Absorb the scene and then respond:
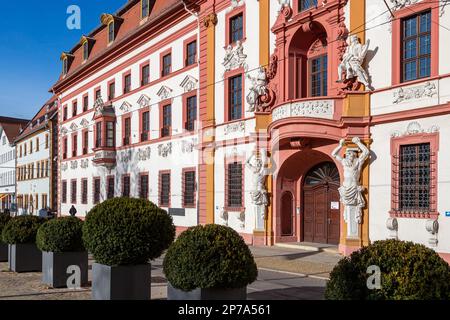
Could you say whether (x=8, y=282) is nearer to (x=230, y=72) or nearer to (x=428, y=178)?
(x=428, y=178)

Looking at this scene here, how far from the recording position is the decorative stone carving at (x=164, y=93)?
27516 mm

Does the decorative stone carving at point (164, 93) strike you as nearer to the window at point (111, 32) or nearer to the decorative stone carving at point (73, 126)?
the window at point (111, 32)

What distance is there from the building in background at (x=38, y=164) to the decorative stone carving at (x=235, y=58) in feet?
95.4

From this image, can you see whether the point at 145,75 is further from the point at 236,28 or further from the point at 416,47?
the point at 416,47

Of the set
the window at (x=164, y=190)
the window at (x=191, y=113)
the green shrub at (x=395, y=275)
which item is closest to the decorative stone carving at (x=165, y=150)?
the window at (x=164, y=190)

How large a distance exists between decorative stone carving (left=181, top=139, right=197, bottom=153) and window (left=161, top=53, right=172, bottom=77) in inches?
174

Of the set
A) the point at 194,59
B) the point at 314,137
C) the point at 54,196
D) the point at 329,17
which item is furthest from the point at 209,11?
the point at 54,196

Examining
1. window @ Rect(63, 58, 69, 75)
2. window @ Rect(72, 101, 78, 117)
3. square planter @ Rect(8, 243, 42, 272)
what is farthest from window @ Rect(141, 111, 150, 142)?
window @ Rect(63, 58, 69, 75)

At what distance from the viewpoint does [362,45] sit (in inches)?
658

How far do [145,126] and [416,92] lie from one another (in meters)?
18.5

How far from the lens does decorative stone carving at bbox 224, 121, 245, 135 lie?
861 inches

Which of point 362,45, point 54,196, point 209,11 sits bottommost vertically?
point 54,196

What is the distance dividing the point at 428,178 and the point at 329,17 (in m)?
6.96

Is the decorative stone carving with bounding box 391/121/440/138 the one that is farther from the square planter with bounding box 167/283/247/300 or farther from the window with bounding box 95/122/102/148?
the window with bounding box 95/122/102/148
